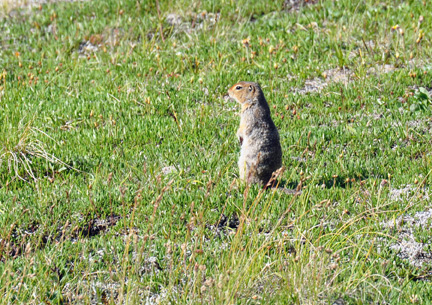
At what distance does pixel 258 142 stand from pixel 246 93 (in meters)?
0.83

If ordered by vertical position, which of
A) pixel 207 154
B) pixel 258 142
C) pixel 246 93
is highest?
pixel 246 93

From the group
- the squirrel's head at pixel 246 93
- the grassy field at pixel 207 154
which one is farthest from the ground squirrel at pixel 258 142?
the grassy field at pixel 207 154

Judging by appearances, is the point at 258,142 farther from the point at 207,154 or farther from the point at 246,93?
the point at 207,154

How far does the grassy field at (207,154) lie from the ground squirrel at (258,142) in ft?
0.62

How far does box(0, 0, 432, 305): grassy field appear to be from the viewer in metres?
4.64

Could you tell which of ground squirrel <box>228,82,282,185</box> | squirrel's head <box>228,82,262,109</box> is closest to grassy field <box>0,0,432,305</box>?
ground squirrel <box>228,82,282,185</box>

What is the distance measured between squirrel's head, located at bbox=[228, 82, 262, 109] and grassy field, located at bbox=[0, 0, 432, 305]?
2.19ft

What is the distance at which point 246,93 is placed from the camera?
6734 millimetres

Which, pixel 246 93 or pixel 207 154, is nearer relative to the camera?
pixel 246 93

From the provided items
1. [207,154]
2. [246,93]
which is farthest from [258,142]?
[207,154]

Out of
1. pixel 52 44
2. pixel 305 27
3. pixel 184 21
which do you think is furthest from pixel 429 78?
pixel 52 44

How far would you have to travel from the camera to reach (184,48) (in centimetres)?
1018

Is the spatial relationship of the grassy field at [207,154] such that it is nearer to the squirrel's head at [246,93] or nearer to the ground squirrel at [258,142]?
the ground squirrel at [258,142]

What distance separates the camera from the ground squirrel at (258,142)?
609cm
